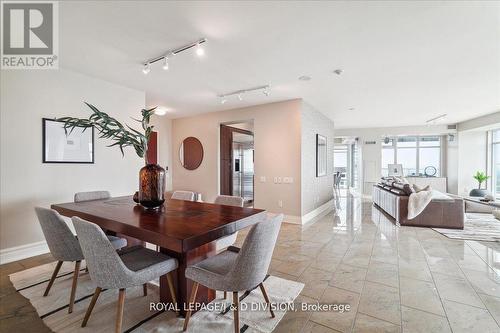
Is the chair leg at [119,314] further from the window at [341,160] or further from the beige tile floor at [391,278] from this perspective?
the window at [341,160]

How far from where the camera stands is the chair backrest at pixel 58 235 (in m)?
1.87

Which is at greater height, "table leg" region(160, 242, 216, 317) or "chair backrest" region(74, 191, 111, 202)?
"chair backrest" region(74, 191, 111, 202)

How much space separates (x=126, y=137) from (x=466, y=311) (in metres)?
3.37

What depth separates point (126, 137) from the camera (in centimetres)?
223

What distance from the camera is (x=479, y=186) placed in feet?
24.5

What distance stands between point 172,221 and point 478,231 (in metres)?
5.32

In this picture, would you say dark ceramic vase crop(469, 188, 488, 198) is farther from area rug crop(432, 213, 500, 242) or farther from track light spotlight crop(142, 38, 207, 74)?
track light spotlight crop(142, 38, 207, 74)

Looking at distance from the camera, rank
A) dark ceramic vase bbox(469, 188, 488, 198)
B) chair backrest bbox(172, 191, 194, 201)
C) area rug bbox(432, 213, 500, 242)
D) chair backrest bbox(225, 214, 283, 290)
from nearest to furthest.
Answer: chair backrest bbox(225, 214, 283, 290) < chair backrest bbox(172, 191, 194, 201) < area rug bbox(432, 213, 500, 242) < dark ceramic vase bbox(469, 188, 488, 198)

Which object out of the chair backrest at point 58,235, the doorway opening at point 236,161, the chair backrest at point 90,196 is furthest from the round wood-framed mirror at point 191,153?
the chair backrest at point 58,235

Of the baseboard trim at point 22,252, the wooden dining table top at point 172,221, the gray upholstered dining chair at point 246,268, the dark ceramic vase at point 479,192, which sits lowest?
the baseboard trim at point 22,252

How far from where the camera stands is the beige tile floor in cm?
181

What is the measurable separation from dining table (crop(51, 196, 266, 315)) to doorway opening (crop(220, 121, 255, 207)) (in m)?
3.60

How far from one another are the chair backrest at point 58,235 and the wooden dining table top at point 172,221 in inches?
7.3

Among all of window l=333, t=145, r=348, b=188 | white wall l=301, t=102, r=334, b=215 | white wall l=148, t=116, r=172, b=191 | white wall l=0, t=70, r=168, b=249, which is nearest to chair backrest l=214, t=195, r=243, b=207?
white wall l=0, t=70, r=168, b=249
